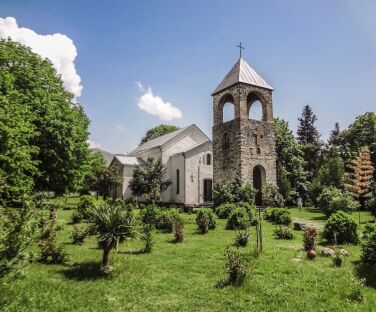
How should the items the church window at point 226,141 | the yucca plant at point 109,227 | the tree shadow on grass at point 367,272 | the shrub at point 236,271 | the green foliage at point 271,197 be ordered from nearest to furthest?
the shrub at point 236,271
the tree shadow on grass at point 367,272
the yucca plant at point 109,227
the green foliage at point 271,197
the church window at point 226,141

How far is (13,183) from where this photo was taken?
15352 millimetres

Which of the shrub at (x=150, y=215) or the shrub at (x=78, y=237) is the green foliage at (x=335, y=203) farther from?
the shrub at (x=78, y=237)

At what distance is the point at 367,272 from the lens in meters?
9.62

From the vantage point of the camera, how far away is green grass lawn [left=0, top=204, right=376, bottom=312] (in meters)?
7.40

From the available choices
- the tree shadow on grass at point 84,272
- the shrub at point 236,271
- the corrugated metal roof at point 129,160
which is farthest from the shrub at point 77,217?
the corrugated metal roof at point 129,160

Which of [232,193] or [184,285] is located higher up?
[232,193]

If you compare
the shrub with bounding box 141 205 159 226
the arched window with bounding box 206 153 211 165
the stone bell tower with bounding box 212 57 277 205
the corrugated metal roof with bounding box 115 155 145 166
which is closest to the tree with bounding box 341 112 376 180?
the stone bell tower with bounding box 212 57 277 205

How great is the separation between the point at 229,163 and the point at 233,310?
23.1m

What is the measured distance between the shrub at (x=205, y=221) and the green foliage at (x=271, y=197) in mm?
12745

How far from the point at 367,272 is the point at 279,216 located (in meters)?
10.7

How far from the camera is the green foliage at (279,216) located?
19.8m

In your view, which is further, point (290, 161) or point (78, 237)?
point (290, 161)

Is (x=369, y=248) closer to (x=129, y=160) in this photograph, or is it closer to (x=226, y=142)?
(x=226, y=142)

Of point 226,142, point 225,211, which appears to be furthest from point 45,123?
point 226,142
